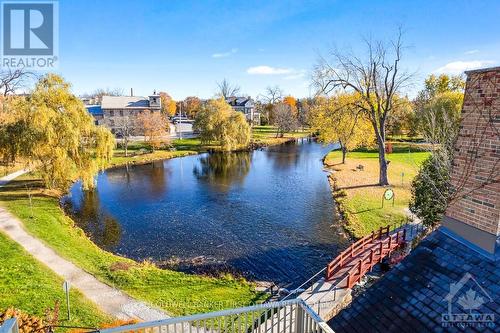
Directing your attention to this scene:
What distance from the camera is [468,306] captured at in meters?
4.83

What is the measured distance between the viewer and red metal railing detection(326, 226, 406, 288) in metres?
11.3

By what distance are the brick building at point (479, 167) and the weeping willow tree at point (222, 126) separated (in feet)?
125

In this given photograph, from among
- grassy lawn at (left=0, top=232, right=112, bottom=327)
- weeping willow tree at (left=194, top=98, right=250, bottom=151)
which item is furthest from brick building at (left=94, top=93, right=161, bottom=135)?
grassy lawn at (left=0, top=232, right=112, bottom=327)

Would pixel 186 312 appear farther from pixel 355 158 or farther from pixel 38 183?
pixel 355 158

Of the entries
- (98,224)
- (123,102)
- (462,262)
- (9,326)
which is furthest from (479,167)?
(123,102)

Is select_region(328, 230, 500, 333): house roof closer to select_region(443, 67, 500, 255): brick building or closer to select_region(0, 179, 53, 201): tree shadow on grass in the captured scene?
select_region(443, 67, 500, 255): brick building

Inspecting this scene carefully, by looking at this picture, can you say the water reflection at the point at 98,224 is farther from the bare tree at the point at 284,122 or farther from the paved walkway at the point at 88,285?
the bare tree at the point at 284,122

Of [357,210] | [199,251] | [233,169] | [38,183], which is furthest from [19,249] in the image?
[233,169]

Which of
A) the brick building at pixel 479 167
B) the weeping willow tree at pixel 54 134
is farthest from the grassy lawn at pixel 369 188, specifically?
the weeping willow tree at pixel 54 134

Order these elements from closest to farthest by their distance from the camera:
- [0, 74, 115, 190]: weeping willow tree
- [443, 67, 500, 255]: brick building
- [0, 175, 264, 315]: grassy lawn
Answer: [443, 67, 500, 255]: brick building < [0, 175, 264, 315]: grassy lawn < [0, 74, 115, 190]: weeping willow tree

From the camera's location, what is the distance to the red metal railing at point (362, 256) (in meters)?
11.3

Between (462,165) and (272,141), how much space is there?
49.0 meters

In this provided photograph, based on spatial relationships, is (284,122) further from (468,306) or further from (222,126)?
(468,306)

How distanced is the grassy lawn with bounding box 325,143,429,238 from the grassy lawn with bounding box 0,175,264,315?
26.9ft
